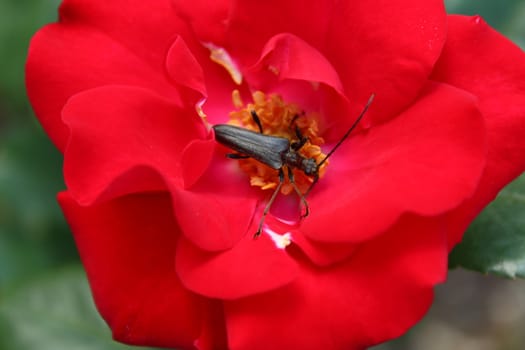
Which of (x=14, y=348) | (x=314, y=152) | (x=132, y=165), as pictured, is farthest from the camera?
(x=14, y=348)

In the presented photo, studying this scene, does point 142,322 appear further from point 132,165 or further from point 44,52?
point 44,52

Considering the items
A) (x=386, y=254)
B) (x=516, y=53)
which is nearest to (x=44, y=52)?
(x=386, y=254)

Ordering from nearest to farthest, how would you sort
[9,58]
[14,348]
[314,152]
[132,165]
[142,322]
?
[132,165] → [142,322] → [314,152] → [14,348] → [9,58]

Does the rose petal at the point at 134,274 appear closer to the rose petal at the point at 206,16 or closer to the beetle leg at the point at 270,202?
the beetle leg at the point at 270,202

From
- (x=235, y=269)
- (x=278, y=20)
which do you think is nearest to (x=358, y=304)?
(x=235, y=269)

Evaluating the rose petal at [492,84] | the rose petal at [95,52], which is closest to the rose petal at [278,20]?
the rose petal at [95,52]

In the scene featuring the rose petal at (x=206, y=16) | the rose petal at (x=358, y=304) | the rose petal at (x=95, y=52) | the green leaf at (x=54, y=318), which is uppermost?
the rose petal at (x=206, y=16)

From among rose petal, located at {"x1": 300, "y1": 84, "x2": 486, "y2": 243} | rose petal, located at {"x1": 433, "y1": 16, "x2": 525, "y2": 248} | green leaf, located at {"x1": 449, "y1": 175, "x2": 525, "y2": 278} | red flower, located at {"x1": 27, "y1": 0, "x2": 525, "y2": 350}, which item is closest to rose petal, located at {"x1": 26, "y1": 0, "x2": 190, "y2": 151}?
red flower, located at {"x1": 27, "y1": 0, "x2": 525, "y2": 350}

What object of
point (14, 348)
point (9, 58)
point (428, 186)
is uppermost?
point (428, 186)

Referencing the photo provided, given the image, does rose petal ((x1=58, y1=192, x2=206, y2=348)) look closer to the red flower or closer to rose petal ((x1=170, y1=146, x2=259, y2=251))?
the red flower
